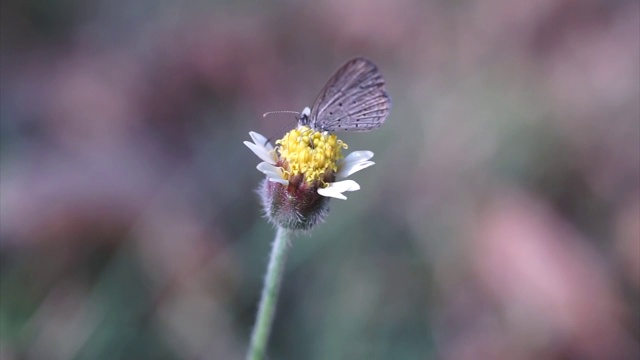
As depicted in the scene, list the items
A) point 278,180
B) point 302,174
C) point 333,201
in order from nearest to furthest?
point 278,180 < point 302,174 < point 333,201

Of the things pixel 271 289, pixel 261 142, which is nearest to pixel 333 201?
pixel 261 142

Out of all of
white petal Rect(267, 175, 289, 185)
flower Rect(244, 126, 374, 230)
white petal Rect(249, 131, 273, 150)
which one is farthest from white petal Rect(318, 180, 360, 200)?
white petal Rect(249, 131, 273, 150)

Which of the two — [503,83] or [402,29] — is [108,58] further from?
[503,83]

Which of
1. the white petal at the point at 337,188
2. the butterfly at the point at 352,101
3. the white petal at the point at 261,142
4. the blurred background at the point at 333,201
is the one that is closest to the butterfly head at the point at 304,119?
the butterfly at the point at 352,101

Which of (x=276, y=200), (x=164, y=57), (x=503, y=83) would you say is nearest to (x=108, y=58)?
(x=164, y=57)

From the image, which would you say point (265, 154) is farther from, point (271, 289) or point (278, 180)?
point (271, 289)

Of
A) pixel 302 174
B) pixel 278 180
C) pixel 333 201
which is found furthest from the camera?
pixel 333 201

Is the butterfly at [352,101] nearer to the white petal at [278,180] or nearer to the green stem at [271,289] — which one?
the white petal at [278,180]

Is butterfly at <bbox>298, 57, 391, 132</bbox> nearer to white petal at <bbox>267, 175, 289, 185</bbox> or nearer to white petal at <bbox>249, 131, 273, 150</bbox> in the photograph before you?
white petal at <bbox>249, 131, 273, 150</bbox>

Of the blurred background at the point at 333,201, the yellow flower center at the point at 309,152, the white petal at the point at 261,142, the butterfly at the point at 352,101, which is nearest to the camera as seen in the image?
the butterfly at the point at 352,101
